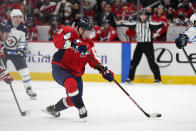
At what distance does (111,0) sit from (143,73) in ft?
6.82

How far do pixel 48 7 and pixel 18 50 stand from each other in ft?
12.6

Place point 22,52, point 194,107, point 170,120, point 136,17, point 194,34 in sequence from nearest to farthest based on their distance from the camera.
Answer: point 170,120, point 194,34, point 194,107, point 22,52, point 136,17

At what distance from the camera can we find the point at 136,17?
Answer: 8.20 meters

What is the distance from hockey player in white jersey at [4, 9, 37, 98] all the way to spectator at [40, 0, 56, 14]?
11.1ft

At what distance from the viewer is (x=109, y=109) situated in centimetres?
492

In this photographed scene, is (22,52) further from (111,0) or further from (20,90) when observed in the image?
(111,0)

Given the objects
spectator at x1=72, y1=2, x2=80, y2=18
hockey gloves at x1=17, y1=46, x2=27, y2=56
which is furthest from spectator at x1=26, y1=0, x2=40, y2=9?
hockey gloves at x1=17, y1=46, x2=27, y2=56

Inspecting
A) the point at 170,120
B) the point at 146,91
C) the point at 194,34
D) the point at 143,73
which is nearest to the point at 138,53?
the point at 143,73

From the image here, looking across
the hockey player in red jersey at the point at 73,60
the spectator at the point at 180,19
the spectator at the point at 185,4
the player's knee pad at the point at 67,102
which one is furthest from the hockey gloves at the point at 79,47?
the spectator at the point at 185,4

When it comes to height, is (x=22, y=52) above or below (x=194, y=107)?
above

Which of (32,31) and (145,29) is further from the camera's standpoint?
(32,31)

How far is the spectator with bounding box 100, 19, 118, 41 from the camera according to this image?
793 cm

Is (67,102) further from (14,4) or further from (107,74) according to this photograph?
(14,4)

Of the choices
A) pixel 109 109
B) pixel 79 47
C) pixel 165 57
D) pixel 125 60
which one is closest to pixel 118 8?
pixel 125 60
